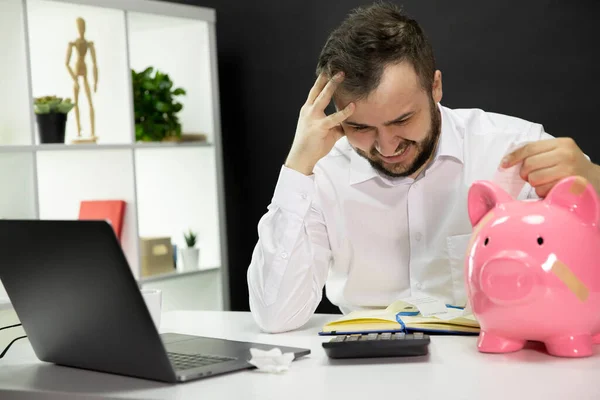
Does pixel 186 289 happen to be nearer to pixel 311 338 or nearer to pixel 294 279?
pixel 294 279

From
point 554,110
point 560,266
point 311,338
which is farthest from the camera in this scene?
point 554,110

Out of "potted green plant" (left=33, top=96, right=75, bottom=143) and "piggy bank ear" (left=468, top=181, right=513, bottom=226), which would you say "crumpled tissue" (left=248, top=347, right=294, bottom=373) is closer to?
"piggy bank ear" (left=468, top=181, right=513, bottom=226)

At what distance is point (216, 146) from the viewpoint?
396 centimetres

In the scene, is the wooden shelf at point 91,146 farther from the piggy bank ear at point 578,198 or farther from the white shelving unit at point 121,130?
the piggy bank ear at point 578,198

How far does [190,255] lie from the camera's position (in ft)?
12.8

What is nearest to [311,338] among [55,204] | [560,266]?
[560,266]

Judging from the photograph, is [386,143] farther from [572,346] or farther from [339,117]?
[572,346]

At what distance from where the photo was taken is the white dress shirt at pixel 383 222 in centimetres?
195

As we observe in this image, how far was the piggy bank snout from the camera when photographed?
1234 millimetres

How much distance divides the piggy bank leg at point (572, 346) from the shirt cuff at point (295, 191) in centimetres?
79

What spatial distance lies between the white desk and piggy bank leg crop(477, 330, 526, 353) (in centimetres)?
1

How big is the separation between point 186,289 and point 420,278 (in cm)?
205

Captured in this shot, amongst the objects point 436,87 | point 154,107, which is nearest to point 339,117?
point 436,87

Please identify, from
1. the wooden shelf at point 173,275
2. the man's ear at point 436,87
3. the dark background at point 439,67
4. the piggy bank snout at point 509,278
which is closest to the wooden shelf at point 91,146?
the dark background at point 439,67
